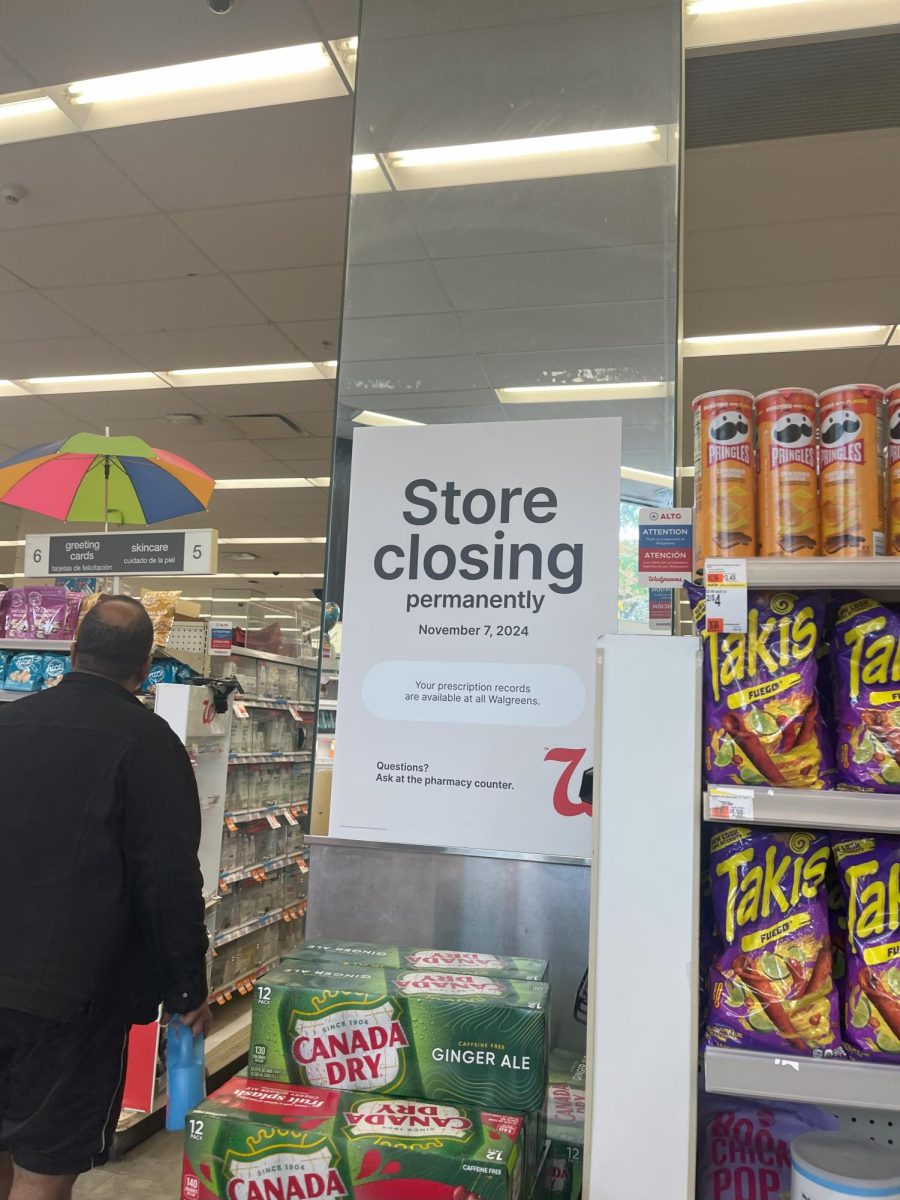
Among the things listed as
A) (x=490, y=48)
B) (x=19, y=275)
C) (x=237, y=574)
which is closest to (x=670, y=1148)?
(x=490, y=48)

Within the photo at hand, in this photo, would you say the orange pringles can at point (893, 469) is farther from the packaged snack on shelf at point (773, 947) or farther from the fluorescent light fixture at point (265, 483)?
the fluorescent light fixture at point (265, 483)

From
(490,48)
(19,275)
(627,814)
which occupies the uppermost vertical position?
(19,275)

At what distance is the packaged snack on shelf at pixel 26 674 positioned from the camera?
13.8 ft

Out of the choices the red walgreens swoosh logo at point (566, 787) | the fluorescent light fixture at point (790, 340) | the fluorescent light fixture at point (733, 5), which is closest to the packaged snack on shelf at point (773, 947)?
the red walgreens swoosh logo at point (566, 787)

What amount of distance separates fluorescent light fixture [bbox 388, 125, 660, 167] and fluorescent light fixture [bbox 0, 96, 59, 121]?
2262 millimetres

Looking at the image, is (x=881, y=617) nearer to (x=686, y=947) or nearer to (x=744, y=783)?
(x=744, y=783)

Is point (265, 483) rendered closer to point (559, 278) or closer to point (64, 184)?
point (64, 184)

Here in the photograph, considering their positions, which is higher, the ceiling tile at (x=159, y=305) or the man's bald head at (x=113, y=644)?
the ceiling tile at (x=159, y=305)

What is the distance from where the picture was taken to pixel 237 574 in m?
17.2

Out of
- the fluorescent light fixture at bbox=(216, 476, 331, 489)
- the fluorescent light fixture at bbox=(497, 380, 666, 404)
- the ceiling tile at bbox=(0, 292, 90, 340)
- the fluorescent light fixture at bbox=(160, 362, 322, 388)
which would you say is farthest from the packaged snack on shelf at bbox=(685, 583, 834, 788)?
the fluorescent light fixture at bbox=(216, 476, 331, 489)

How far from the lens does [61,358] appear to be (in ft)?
22.5

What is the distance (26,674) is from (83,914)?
234cm

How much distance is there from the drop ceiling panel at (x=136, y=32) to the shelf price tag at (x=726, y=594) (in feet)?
9.72

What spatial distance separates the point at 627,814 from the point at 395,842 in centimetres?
110
